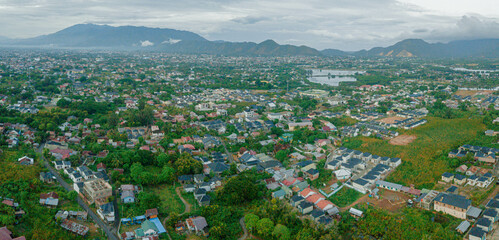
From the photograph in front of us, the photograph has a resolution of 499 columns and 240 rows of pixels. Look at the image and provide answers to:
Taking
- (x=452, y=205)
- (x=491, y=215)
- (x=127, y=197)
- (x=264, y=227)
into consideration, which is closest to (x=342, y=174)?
(x=452, y=205)

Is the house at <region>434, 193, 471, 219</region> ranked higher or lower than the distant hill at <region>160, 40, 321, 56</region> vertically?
lower

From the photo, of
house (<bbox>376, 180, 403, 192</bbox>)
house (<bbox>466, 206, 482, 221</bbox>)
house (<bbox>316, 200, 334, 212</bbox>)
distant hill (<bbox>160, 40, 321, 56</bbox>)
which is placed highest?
distant hill (<bbox>160, 40, 321, 56</bbox>)

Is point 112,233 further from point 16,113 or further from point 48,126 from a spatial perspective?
point 16,113

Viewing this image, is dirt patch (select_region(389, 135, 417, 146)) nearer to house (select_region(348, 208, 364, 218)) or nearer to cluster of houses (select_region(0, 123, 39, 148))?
house (select_region(348, 208, 364, 218))

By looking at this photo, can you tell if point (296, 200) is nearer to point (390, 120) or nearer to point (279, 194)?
point (279, 194)

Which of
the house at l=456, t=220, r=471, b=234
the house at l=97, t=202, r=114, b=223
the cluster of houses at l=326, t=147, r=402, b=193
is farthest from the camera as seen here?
the cluster of houses at l=326, t=147, r=402, b=193

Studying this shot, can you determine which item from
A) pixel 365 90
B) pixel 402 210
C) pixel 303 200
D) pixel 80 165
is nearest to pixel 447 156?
pixel 402 210

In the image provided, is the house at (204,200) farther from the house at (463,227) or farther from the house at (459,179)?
the house at (459,179)

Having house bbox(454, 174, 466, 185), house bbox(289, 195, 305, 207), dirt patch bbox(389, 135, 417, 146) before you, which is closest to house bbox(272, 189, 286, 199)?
house bbox(289, 195, 305, 207)
